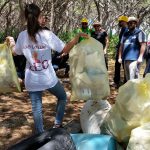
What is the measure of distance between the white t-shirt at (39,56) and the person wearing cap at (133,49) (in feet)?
8.87

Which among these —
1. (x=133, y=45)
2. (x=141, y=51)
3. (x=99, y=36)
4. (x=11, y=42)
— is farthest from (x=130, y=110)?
(x=99, y=36)

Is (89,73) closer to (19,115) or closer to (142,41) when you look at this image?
(19,115)

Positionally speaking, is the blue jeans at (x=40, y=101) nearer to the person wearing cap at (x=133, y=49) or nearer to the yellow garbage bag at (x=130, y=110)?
the yellow garbage bag at (x=130, y=110)

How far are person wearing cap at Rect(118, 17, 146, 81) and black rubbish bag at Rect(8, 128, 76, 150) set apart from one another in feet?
11.6

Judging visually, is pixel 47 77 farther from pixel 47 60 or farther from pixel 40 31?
pixel 40 31

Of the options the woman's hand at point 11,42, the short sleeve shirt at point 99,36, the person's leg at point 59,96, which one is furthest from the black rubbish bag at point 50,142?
the short sleeve shirt at point 99,36

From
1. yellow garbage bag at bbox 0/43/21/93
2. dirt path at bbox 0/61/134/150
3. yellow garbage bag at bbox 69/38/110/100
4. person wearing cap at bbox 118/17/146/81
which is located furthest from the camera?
person wearing cap at bbox 118/17/146/81

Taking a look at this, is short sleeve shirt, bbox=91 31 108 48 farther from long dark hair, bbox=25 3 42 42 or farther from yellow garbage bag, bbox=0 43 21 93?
long dark hair, bbox=25 3 42 42

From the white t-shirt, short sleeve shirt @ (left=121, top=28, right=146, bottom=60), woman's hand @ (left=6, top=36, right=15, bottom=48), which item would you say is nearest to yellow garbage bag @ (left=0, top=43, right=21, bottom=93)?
woman's hand @ (left=6, top=36, right=15, bottom=48)

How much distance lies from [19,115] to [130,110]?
2811 millimetres

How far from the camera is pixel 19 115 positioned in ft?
20.9

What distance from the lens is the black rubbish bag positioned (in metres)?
3.29

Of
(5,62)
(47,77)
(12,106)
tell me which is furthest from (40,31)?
(12,106)

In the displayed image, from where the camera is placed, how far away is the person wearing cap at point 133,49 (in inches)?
269
